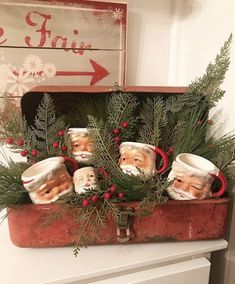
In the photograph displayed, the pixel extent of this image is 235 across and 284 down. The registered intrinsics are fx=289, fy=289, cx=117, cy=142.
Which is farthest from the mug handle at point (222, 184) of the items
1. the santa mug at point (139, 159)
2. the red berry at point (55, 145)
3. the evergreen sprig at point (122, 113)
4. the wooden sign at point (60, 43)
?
the wooden sign at point (60, 43)

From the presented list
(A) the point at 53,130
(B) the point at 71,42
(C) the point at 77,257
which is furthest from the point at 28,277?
(B) the point at 71,42

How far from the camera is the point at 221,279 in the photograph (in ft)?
2.37

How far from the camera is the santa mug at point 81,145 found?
24.5 inches

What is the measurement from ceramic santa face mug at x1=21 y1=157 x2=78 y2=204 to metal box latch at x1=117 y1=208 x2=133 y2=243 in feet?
0.35

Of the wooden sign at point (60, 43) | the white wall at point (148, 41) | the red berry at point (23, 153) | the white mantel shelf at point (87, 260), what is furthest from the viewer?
the white wall at point (148, 41)

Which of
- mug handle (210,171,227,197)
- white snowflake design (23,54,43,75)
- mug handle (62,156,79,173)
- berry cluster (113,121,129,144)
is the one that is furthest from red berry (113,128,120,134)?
white snowflake design (23,54,43,75)

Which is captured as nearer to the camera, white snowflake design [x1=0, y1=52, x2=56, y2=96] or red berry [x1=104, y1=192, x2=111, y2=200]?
red berry [x1=104, y1=192, x2=111, y2=200]

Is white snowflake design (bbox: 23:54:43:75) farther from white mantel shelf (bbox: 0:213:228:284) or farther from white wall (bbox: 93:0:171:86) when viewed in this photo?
white mantel shelf (bbox: 0:213:228:284)

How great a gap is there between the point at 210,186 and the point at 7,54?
0.62 meters

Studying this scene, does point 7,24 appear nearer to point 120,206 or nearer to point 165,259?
point 120,206

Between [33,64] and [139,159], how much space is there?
0.45m

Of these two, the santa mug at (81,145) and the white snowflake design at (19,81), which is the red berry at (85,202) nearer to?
the santa mug at (81,145)

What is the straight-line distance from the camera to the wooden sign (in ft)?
2.53

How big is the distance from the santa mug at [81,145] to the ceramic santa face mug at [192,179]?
19 cm
